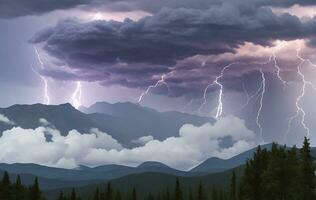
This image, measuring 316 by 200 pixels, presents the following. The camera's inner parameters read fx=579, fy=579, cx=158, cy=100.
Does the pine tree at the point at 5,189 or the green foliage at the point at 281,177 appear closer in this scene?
the green foliage at the point at 281,177

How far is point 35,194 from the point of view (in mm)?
111375

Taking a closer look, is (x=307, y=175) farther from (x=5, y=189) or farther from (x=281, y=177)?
(x=5, y=189)

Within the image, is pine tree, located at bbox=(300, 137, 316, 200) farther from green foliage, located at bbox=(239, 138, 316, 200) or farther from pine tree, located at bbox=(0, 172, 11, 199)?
pine tree, located at bbox=(0, 172, 11, 199)

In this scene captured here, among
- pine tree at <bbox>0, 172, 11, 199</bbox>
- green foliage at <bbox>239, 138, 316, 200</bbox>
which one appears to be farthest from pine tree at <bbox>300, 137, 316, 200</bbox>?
pine tree at <bbox>0, 172, 11, 199</bbox>

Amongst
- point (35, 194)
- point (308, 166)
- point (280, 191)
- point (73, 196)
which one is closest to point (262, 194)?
point (280, 191)

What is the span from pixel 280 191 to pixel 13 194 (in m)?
67.2

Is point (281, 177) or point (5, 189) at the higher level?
point (5, 189)

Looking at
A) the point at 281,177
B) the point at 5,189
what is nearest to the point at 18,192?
the point at 5,189

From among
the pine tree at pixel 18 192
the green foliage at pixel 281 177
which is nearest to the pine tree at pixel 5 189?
the pine tree at pixel 18 192

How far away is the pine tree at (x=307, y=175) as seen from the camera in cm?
8106

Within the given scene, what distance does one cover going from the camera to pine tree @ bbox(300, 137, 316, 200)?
81.1 metres

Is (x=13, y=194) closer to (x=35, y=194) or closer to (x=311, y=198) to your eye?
(x=35, y=194)

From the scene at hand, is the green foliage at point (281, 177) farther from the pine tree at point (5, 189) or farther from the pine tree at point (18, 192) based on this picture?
the pine tree at point (18, 192)

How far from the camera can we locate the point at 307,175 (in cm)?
8244
